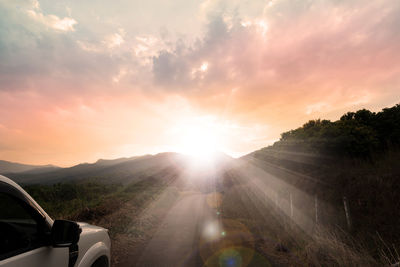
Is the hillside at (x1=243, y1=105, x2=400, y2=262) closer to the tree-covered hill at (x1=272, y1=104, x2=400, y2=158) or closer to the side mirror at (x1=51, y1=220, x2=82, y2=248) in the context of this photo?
the tree-covered hill at (x1=272, y1=104, x2=400, y2=158)

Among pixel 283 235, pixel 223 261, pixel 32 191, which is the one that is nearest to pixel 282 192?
pixel 283 235

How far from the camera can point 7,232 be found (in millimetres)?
1931

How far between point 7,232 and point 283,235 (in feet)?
30.0

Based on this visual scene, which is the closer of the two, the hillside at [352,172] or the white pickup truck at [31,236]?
the white pickup truck at [31,236]

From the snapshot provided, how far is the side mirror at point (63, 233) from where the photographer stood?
1.85 m

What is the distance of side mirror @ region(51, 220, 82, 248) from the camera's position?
1.85 metres

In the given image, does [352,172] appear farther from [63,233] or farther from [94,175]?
[94,175]

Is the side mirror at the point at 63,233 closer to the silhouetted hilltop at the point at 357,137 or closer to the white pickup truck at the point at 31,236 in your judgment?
the white pickup truck at the point at 31,236

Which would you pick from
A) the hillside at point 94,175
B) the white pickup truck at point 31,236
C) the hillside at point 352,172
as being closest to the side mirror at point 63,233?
the white pickup truck at point 31,236

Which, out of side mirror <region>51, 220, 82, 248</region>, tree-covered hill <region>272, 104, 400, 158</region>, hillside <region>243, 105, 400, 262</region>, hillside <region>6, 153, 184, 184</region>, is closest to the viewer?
side mirror <region>51, 220, 82, 248</region>

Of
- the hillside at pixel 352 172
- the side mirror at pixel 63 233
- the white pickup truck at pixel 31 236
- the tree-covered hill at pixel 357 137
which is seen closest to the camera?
the white pickup truck at pixel 31 236

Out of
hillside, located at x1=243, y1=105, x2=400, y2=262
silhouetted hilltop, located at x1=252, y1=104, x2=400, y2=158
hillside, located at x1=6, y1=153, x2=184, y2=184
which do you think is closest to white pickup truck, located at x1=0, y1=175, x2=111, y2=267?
hillside, located at x1=6, y1=153, x2=184, y2=184

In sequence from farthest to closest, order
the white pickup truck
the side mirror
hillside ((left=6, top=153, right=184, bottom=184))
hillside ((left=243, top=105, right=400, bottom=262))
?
hillside ((left=6, top=153, right=184, bottom=184))
hillside ((left=243, top=105, right=400, bottom=262))
the side mirror
the white pickup truck

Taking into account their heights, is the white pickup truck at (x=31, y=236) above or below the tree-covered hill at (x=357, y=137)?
below
